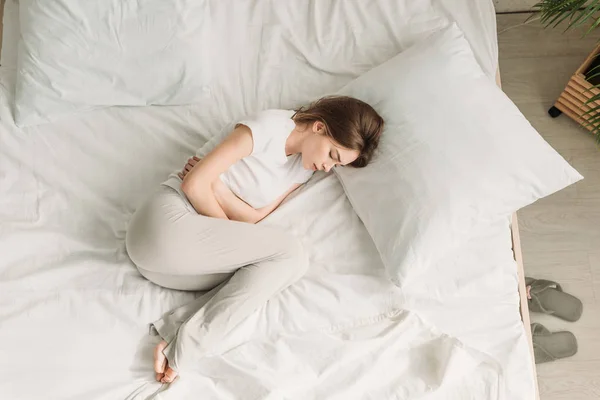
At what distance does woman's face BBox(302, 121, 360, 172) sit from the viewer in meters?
1.37

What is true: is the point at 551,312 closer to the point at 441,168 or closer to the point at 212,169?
the point at 441,168

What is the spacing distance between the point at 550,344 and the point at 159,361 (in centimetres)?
111

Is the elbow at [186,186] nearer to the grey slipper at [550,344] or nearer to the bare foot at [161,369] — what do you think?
the bare foot at [161,369]

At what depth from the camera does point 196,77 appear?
1.52 m

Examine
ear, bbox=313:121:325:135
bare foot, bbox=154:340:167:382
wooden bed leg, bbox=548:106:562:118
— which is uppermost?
ear, bbox=313:121:325:135

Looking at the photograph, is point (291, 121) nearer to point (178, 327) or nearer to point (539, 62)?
point (178, 327)

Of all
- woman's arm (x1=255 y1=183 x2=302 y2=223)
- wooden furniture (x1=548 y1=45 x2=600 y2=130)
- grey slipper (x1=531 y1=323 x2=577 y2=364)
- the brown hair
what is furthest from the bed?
wooden furniture (x1=548 y1=45 x2=600 y2=130)

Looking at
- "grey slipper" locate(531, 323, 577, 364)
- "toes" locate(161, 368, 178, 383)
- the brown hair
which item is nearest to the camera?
"toes" locate(161, 368, 178, 383)

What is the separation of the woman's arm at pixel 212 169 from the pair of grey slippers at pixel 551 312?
0.98 meters

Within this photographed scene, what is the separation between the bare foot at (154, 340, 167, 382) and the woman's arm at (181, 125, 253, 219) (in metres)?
0.32

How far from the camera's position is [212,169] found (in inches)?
51.9

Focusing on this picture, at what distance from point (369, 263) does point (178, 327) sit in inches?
18.3

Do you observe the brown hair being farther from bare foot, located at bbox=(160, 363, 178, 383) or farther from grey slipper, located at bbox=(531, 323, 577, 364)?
grey slipper, located at bbox=(531, 323, 577, 364)

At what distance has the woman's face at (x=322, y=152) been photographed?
1.37 metres
